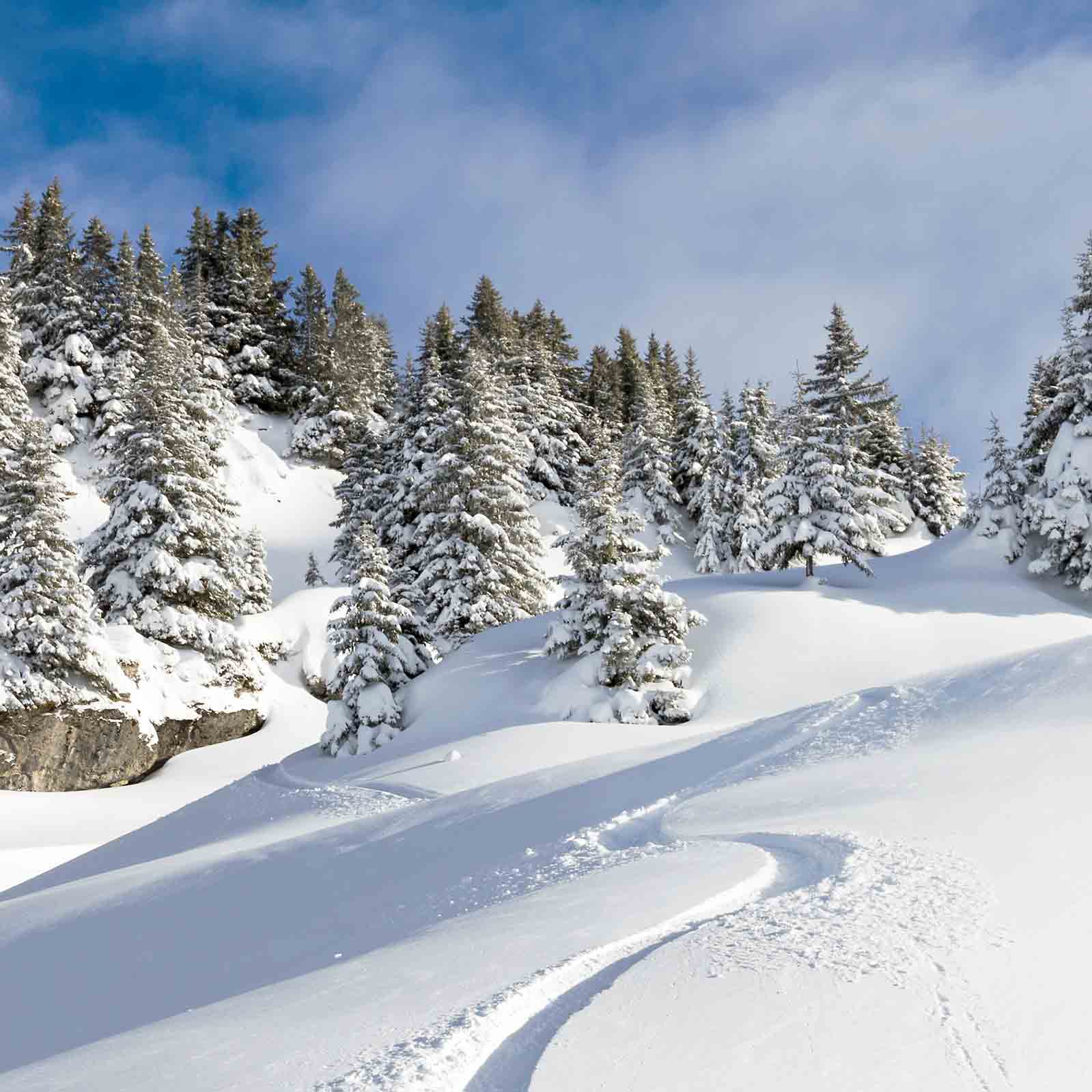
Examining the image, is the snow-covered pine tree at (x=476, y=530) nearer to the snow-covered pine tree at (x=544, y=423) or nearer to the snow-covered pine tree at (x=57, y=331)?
the snow-covered pine tree at (x=544, y=423)

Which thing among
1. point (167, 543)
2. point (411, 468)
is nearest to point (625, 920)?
point (167, 543)

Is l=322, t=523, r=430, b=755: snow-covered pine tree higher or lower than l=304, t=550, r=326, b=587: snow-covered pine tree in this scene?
lower

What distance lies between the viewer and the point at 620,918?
4633 millimetres

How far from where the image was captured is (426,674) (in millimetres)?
20562

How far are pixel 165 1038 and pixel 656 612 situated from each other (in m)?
16.5

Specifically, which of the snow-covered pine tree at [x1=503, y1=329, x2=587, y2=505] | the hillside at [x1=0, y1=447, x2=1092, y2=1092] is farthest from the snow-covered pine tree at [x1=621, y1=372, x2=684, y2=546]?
the hillside at [x1=0, y1=447, x2=1092, y2=1092]

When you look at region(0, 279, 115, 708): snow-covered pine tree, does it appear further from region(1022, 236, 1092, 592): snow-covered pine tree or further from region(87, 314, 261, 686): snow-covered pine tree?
region(1022, 236, 1092, 592): snow-covered pine tree

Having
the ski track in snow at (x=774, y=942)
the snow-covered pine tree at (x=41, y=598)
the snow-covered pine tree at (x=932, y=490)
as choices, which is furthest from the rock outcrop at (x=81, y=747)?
the snow-covered pine tree at (x=932, y=490)

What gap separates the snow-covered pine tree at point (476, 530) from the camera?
87.8 ft

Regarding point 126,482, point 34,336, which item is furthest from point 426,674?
point 34,336

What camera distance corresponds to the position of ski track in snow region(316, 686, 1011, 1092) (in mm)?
3072

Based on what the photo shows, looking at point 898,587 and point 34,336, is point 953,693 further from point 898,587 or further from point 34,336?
point 34,336

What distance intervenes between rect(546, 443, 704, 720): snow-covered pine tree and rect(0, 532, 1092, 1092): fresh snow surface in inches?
153

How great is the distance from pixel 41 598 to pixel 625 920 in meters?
21.5
